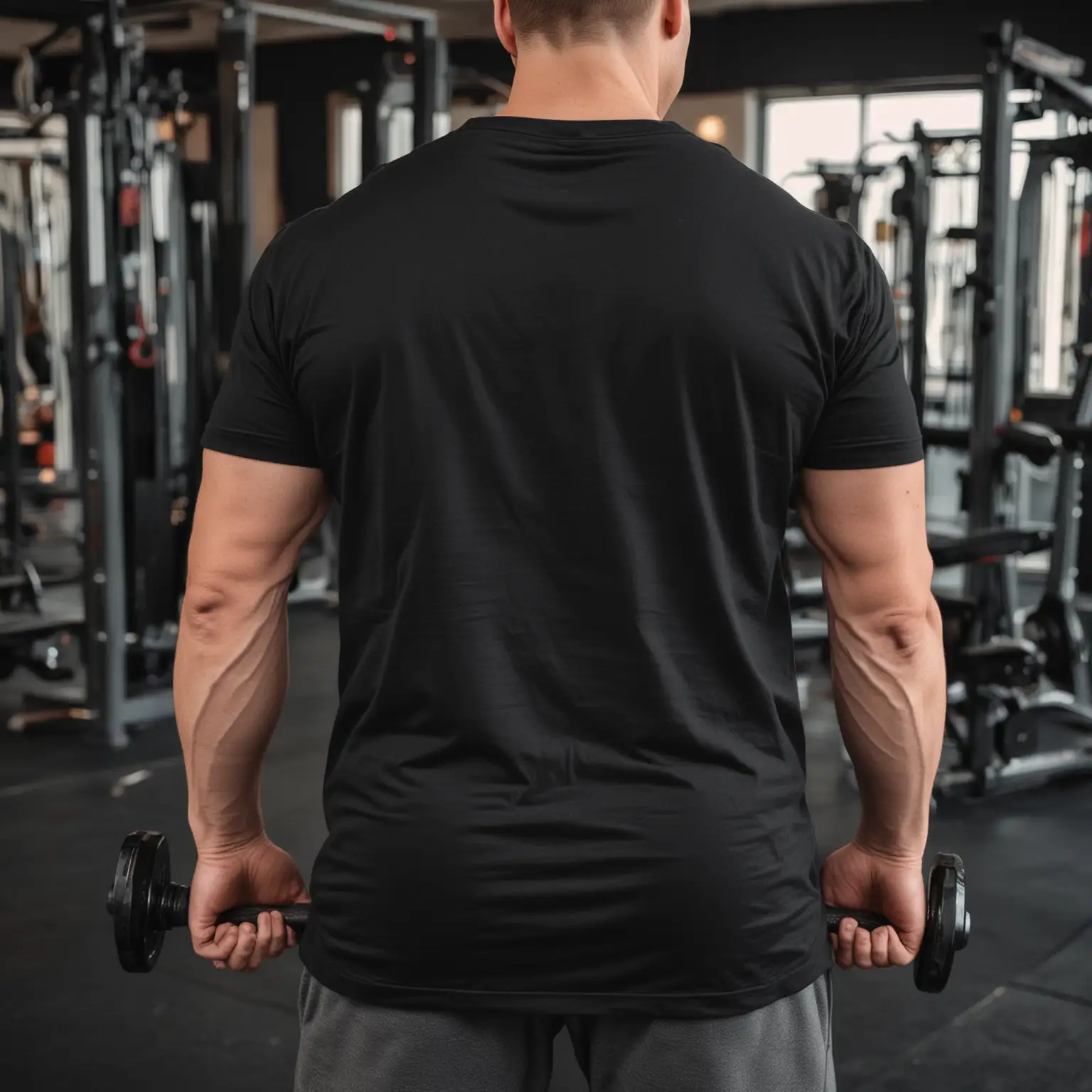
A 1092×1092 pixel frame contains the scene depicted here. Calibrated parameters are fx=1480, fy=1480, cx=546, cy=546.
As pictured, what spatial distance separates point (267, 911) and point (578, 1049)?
0.86ft

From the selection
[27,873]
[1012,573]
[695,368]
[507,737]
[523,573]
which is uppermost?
[695,368]

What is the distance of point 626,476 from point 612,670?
12cm

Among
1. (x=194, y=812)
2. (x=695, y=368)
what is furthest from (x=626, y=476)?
(x=194, y=812)

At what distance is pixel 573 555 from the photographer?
947 mm

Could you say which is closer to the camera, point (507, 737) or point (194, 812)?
point (507, 737)

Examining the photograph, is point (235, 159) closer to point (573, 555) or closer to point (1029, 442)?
point (1029, 442)

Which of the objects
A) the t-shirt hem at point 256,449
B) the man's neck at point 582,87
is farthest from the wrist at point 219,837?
the man's neck at point 582,87

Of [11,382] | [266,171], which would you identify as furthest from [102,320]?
[266,171]

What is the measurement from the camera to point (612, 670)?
95cm

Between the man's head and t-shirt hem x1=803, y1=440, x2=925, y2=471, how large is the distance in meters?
0.27

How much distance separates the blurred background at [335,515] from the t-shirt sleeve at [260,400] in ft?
5.23

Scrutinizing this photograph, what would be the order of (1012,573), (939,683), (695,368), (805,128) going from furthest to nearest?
(805,128) < (1012,573) < (939,683) < (695,368)

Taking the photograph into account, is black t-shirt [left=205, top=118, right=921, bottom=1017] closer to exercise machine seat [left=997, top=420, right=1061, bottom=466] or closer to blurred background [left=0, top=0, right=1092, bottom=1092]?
blurred background [left=0, top=0, right=1092, bottom=1092]

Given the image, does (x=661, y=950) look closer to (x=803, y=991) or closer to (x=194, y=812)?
(x=803, y=991)
